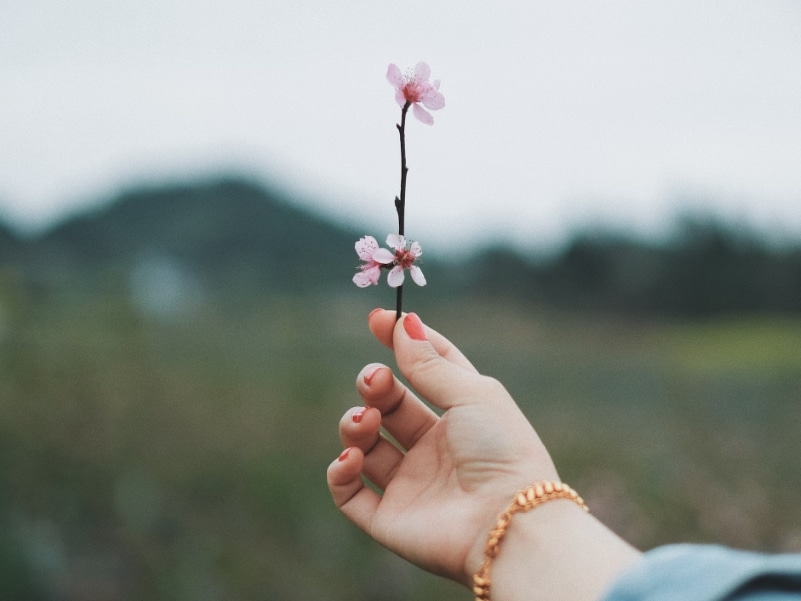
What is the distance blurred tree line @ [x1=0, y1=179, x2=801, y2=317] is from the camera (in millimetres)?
2893

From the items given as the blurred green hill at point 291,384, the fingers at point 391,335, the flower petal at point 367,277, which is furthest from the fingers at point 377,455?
the blurred green hill at point 291,384

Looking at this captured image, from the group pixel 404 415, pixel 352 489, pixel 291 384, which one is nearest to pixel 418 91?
pixel 404 415

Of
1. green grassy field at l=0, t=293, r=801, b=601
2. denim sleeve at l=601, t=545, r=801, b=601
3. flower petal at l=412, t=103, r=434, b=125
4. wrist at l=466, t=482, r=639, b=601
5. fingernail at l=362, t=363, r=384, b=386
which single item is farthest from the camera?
green grassy field at l=0, t=293, r=801, b=601

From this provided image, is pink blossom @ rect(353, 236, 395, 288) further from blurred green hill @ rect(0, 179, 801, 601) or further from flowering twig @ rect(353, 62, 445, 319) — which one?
blurred green hill @ rect(0, 179, 801, 601)

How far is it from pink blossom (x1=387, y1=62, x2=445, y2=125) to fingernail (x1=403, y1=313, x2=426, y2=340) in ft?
1.03

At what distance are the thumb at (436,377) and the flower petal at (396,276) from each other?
10cm

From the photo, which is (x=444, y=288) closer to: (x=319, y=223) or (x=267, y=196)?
(x=319, y=223)

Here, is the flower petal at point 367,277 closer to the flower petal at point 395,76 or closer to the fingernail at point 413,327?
the fingernail at point 413,327

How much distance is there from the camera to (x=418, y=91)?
1.11m

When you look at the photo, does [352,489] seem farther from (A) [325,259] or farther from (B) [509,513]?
(A) [325,259]

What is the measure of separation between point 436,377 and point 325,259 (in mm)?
2146

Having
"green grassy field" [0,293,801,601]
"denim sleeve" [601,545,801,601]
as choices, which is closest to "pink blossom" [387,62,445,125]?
"denim sleeve" [601,545,801,601]

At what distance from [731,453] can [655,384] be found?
0.48 meters

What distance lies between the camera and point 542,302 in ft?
12.0
